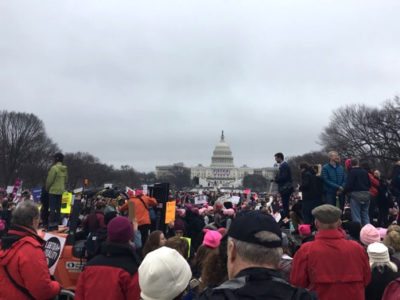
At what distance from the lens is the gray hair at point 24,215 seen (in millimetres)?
4047

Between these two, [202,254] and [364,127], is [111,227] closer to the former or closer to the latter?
[202,254]

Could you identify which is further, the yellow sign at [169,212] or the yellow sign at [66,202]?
the yellow sign at [66,202]

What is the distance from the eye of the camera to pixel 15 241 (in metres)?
3.91

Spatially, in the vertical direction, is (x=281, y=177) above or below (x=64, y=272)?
above

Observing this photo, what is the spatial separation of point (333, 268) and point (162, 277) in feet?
5.87

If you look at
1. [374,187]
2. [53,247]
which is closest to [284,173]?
[374,187]

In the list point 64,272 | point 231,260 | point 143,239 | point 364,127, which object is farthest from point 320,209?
point 364,127

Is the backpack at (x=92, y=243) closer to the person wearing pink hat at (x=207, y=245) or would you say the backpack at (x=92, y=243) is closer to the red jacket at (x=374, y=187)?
the person wearing pink hat at (x=207, y=245)

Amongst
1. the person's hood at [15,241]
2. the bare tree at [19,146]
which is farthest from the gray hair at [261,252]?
the bare tree at [19,146]

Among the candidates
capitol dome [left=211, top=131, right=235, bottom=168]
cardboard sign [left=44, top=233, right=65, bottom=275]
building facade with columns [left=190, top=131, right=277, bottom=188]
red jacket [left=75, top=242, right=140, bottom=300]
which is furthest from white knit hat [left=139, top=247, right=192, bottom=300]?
capitol dome [left=211, top=131, right=235, bottom=168]

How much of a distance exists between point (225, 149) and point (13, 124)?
12317cm

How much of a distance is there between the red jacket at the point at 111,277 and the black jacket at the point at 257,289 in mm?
1967

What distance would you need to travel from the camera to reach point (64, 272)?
6.39m

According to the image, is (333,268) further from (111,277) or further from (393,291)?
(111,277)
